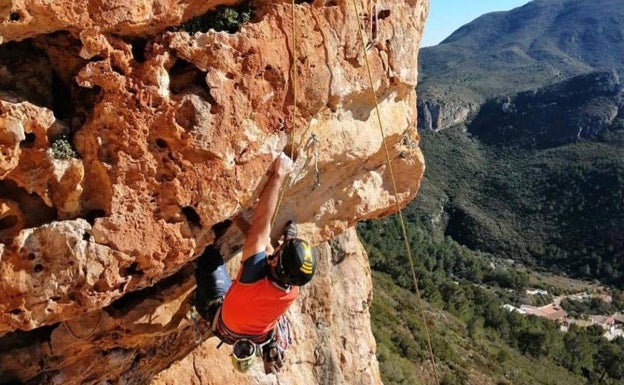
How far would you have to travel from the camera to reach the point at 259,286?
18.6ft

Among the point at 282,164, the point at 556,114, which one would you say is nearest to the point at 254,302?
the point at 282,164

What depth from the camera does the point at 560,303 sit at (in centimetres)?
7306

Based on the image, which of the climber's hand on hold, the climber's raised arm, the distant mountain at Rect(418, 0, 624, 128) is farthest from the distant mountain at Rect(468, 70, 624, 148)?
the climber's hand on hold

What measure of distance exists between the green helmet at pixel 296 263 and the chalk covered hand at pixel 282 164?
1.45 meters

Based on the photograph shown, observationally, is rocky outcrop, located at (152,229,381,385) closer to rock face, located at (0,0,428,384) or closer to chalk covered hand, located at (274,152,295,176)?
rock face, located at (0,0,428,384)

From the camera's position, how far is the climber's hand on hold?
6.70 m

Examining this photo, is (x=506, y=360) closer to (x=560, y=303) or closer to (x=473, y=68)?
(x=560, y=303)

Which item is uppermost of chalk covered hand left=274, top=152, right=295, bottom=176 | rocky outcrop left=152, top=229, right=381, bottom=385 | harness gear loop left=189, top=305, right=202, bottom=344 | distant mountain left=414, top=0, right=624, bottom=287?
chalk covered hand left=274, top=152, right=295, bottom=176

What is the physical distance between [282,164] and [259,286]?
1.56 metres

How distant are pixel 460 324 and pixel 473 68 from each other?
451 feet

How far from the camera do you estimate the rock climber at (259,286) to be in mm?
5285

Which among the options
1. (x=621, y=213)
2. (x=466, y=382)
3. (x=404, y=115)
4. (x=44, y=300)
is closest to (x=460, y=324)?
(x=466, y=382)

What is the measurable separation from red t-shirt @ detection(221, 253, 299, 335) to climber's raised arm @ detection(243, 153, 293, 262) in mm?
142

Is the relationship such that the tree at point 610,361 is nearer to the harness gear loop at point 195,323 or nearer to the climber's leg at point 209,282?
the harness gear loop at point 195,323
